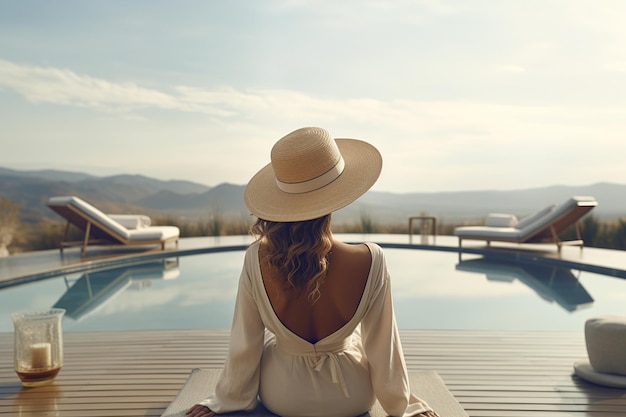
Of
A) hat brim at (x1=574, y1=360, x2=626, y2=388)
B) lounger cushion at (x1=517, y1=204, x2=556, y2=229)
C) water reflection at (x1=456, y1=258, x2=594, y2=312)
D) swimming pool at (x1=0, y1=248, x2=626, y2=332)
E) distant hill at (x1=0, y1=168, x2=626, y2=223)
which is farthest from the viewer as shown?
distant hill at (x1=0, y1=168, x2=626, y2=223)

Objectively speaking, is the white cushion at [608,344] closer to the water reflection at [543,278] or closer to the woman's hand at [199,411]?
the woman's hand at [199,411]

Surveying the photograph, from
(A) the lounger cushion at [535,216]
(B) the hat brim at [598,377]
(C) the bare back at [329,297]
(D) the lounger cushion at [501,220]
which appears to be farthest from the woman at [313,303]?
(D) the lounger cushion at [501,220]

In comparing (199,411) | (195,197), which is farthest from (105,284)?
(195,197)

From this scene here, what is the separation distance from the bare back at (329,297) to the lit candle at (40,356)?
1.62m

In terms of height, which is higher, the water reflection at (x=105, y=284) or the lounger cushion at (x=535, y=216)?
the lounger cushion at (x=535, y=216)

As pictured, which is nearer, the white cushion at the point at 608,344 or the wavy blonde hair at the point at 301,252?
the wavy blonde hair at the point at 301,252

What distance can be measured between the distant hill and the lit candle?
8.66m

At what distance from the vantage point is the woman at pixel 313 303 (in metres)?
1.98

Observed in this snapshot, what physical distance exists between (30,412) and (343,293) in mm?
1696

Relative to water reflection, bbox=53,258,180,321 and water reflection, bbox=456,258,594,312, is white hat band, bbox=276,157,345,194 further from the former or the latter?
water reflection, bbox=456,258,594,312

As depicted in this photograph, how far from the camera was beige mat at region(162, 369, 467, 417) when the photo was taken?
7.40 ft

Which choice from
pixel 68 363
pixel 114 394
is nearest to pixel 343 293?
pixel 114 394

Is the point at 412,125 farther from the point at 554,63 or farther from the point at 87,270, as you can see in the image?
the point at 87,270

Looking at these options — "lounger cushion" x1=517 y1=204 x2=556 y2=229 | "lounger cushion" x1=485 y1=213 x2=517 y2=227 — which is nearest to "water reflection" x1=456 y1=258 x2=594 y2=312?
"lounger cushion" x1=517 y1=204 x2=556 y2=229
